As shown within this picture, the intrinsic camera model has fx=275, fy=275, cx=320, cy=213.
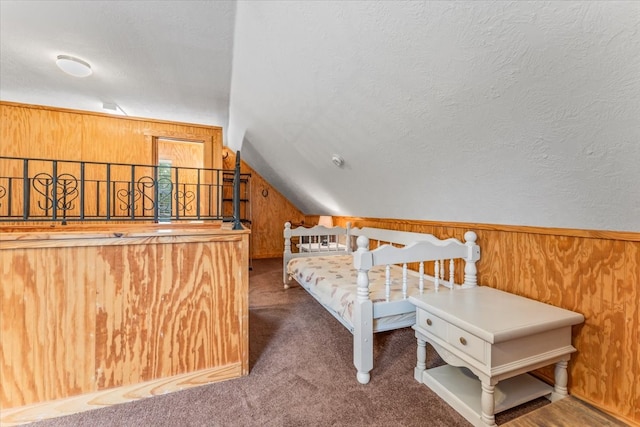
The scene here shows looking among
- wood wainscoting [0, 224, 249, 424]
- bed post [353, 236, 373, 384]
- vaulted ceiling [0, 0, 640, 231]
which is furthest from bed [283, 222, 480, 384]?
wood wainscoting [0, 224, 249, 424]

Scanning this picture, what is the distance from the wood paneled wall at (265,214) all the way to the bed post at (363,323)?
14.3 ft

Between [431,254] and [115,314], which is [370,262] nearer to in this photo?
[431,254]

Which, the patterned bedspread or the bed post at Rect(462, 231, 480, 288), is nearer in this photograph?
the patterned bedspread

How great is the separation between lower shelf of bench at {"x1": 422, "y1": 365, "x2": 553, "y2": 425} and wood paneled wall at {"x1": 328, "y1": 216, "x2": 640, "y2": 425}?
21 centimetres

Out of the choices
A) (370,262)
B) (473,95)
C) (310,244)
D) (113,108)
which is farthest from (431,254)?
(113,108)

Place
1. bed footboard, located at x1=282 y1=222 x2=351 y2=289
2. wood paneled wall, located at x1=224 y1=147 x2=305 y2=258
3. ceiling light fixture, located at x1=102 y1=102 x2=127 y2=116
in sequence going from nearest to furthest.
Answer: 1. ceiling light fixture, located at x1=102 y1=102 x2=127 y2=116
2. bed footboard, located at x1=282 y1=222 x2=351 y2=289
3. wood paneled wall, located at x1=224 y1=147 x2=305 y2=258

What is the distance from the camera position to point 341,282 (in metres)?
2.28

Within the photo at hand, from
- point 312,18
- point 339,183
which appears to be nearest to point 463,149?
point 312,18

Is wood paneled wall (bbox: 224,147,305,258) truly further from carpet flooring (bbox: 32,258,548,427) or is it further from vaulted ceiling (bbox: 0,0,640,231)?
carpet flooring (bbox: 32,258,548,427)

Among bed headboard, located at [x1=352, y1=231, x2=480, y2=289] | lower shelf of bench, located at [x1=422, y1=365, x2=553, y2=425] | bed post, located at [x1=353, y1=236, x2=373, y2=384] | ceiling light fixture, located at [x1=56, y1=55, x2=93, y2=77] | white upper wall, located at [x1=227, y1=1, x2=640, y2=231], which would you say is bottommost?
lower shelf of bench, located at [x1=422, y1=365, x2=553, y2=425]

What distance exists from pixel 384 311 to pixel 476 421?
0.68 m

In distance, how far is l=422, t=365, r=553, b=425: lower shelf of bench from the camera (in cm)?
139

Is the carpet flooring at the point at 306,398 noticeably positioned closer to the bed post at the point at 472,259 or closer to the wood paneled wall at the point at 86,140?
the bed post at the point at 472,259

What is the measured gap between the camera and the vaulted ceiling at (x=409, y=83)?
0.96 meters
